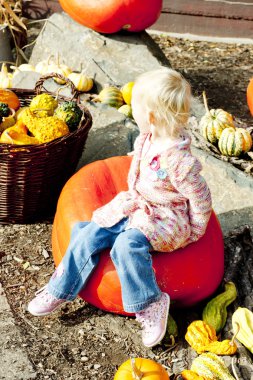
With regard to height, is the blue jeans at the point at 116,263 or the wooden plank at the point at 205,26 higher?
the blue jeans at the point at 116,263

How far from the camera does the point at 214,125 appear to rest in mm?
5062

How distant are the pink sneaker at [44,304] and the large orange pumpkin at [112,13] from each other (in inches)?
128

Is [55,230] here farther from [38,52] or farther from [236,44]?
[236,44]

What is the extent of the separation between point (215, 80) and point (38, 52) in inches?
73.6

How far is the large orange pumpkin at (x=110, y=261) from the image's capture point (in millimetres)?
3738

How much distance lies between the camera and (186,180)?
352cm

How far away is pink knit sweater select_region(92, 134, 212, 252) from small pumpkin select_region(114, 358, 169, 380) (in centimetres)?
63

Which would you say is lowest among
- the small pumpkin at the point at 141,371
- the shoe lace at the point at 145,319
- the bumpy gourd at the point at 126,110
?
the bumpy gourd at the point at 126,110

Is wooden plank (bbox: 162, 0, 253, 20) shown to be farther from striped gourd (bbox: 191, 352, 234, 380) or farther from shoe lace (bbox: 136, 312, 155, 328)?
striped gourd (bbox: 191, 352, 234, 380)

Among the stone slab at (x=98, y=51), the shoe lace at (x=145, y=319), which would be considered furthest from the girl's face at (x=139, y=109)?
the stone slab at (x=98, y=51)

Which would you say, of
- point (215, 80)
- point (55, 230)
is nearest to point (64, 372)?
point (55, 230)

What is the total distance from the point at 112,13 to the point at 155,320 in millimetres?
3502

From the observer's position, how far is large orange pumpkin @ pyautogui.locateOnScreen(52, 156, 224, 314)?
374 centimetres

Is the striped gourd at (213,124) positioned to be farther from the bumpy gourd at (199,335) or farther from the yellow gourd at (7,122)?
the bumpy gourd at (199,335)
